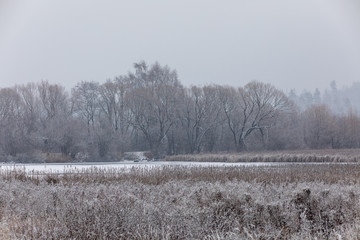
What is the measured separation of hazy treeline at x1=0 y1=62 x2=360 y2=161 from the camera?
6244 centimetres

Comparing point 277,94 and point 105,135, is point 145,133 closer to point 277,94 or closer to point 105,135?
point 105,135

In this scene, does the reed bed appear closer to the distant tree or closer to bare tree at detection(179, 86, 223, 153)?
bare tree at detection(179, 86, 223, 153)

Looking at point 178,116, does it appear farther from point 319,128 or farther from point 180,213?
point 180,213

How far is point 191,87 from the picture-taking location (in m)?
66.3

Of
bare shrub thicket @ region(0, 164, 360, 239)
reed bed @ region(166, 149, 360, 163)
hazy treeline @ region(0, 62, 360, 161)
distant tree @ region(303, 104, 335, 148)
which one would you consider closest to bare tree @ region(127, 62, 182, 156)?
hazy treeline @ region(0, 62, 360, 161)

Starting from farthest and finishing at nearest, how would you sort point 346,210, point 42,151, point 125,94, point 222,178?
point 125,94, point 42,151, point 222,178, point 346,210

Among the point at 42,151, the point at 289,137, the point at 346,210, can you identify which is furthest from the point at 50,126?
the point at 346,210

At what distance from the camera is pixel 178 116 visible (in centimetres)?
6625

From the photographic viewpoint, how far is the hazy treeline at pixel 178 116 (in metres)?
62.4

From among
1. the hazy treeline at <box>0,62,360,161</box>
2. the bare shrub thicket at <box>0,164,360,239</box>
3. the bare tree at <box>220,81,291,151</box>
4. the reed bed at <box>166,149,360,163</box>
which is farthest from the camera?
the bare tree at <box>220,81,291,151</box>

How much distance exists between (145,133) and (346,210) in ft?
170

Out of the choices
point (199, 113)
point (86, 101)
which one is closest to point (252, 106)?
point (199, 113)

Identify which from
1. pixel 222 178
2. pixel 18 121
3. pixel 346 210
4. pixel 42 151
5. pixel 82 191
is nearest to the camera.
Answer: pixel 346 210

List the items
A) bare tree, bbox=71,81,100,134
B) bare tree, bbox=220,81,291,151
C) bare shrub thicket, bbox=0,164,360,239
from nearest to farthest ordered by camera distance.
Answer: bare shrub thicket, bbox=0,164,360,239 < bare tree, bbox=220,81,291,151 < bare tree, bbox=71,81,100,134
